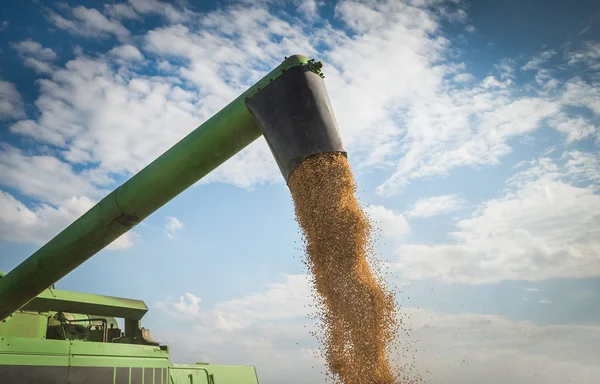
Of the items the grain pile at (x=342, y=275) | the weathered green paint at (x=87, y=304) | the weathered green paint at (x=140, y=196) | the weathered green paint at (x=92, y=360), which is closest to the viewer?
the grain pile at (x=342, y=275)

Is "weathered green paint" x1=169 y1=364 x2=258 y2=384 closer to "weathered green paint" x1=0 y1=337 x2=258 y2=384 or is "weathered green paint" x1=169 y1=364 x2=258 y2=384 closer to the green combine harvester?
"weathered green paint" x1=0 y1=337 x2=258 y2=384

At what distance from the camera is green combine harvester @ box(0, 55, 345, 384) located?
3.76 metres

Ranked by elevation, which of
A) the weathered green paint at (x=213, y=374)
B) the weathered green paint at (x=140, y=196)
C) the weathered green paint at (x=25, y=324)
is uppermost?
the weathered green paint at (x=140, y=196)

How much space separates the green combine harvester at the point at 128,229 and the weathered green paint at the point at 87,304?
0.04ft

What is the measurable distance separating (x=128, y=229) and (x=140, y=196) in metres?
0.45

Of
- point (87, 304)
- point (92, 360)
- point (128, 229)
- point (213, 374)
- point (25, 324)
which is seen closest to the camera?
point (128, 229)

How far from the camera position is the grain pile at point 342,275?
351 centimetres

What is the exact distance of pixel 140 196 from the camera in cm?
436

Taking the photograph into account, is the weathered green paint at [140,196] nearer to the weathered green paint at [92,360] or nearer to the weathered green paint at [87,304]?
the weathered green paint at [92,360]

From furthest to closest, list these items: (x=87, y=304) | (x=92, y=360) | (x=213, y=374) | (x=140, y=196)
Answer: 1. (x=213, y=374)
2. (x=87, y=304)
3. (x=92, y=360)
4. (x=140, y=196)

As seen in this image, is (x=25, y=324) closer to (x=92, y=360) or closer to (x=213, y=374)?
(x=92, y=360)

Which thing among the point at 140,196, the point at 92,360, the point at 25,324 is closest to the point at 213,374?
the point at 92,360

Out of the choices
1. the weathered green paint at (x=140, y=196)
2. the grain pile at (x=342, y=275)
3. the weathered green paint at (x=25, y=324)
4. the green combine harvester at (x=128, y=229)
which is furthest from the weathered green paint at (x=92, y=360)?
the grain pile at (x=342, y=275)

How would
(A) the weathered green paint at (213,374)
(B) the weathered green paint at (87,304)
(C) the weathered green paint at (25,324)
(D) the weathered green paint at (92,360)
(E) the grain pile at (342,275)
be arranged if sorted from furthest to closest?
(A) the weathered green paint at (213,374)
(B) the weathered green paint at (87,304)
(C) the weathered green paint at (25,324)
(D) the weathered green paint at (92,360)
(E) the grain pile at (342,275)
